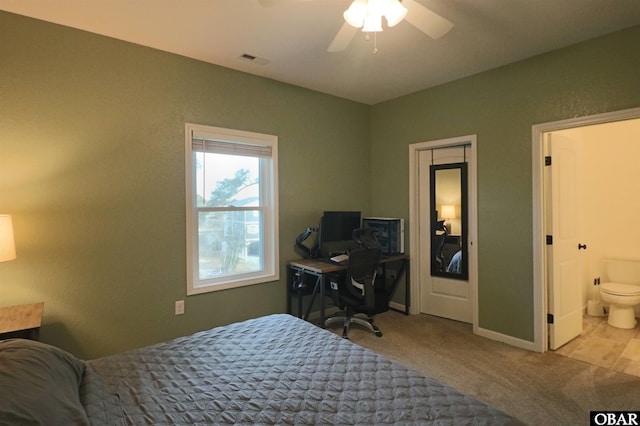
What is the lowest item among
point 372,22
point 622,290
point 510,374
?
point 510,374

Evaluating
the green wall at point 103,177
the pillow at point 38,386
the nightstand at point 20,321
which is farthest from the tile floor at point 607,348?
the nightstand at point 20,321

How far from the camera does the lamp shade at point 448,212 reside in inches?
156

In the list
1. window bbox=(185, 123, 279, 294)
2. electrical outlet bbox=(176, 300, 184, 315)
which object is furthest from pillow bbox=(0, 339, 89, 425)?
window bbox=(185, 123, 279, 294)

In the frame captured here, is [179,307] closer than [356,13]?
No

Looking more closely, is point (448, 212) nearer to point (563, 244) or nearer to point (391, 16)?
point (563, 244)

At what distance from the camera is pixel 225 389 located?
137 cm

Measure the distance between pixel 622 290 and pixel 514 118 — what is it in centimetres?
225

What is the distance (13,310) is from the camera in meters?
2.21

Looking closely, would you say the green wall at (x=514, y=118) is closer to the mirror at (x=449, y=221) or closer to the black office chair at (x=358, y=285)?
the mirror at (x=449, y=221)

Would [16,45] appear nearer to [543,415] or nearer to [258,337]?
[258,337]

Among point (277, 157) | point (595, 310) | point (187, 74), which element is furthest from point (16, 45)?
point (595, 310)

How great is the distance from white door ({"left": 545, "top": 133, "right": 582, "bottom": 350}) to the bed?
2.42 metres

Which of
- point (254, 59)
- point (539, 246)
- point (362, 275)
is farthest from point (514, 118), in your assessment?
point (254, 59)

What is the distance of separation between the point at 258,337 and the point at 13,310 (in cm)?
170
